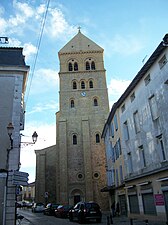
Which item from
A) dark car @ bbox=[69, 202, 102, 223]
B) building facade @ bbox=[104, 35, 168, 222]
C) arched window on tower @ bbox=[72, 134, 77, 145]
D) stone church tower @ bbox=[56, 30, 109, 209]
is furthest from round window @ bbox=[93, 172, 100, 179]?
dark car @ bbox=[69, 202, 102, 223]

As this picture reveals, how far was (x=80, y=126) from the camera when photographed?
3816cm

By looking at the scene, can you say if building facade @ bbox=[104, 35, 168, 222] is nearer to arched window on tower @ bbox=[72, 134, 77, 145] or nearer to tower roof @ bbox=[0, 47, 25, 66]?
tower roof @ bbox=[0, 47, 25, 66]

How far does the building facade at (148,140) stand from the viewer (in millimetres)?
13422

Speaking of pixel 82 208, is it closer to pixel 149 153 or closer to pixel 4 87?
pixel 149 153

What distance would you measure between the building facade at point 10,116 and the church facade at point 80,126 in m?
23.1

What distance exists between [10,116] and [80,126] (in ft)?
84.4

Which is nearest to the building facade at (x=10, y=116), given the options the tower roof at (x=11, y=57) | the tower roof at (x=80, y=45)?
the tower roof at (x=11, y=57)

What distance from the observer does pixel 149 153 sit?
50.3 ft

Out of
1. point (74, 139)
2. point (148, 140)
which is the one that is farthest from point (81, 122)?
point (148, 140)

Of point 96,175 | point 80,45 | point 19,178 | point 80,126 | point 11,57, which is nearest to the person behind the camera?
point 19,178

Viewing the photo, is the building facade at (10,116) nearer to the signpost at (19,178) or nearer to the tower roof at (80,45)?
the signpost at (19,178)

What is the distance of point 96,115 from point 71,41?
1691cm

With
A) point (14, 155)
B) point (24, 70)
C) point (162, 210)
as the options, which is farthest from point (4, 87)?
point (162, 210)

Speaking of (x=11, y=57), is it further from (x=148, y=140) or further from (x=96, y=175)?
(x=96, y=175)
